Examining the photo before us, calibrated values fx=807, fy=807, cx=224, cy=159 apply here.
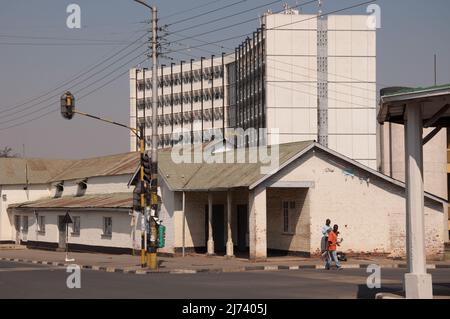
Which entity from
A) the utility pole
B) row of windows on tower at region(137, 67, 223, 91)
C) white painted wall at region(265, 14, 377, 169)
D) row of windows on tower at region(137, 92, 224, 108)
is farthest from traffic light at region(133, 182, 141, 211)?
row of windows on tower at region(137, 67, 223, 91)

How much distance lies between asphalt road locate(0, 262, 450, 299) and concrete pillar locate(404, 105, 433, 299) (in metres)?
2.09

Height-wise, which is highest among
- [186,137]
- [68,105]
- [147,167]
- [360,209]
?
[186,137]

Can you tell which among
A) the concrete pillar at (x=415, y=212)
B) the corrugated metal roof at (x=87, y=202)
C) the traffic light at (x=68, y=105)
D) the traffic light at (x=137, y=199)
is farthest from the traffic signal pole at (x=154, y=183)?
the concrete pillar at (x=415, y=212)

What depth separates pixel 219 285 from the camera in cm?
2147

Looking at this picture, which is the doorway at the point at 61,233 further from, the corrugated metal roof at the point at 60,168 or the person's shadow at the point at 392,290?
the person's shadow at the point at 392,290

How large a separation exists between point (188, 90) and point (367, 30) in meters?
30.9

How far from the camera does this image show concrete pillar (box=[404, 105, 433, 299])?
1544 cm

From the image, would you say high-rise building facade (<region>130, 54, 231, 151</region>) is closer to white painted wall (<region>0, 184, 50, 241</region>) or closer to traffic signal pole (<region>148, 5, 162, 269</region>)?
white painted wall (<region>0, 184, 50, 241</region>)

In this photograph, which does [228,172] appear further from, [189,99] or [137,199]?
[189,99]

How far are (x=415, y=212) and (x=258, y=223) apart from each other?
669 inches

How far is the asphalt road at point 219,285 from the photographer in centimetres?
1834

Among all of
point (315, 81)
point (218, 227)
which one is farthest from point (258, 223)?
point (315, 81)

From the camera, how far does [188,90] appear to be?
11256cm
